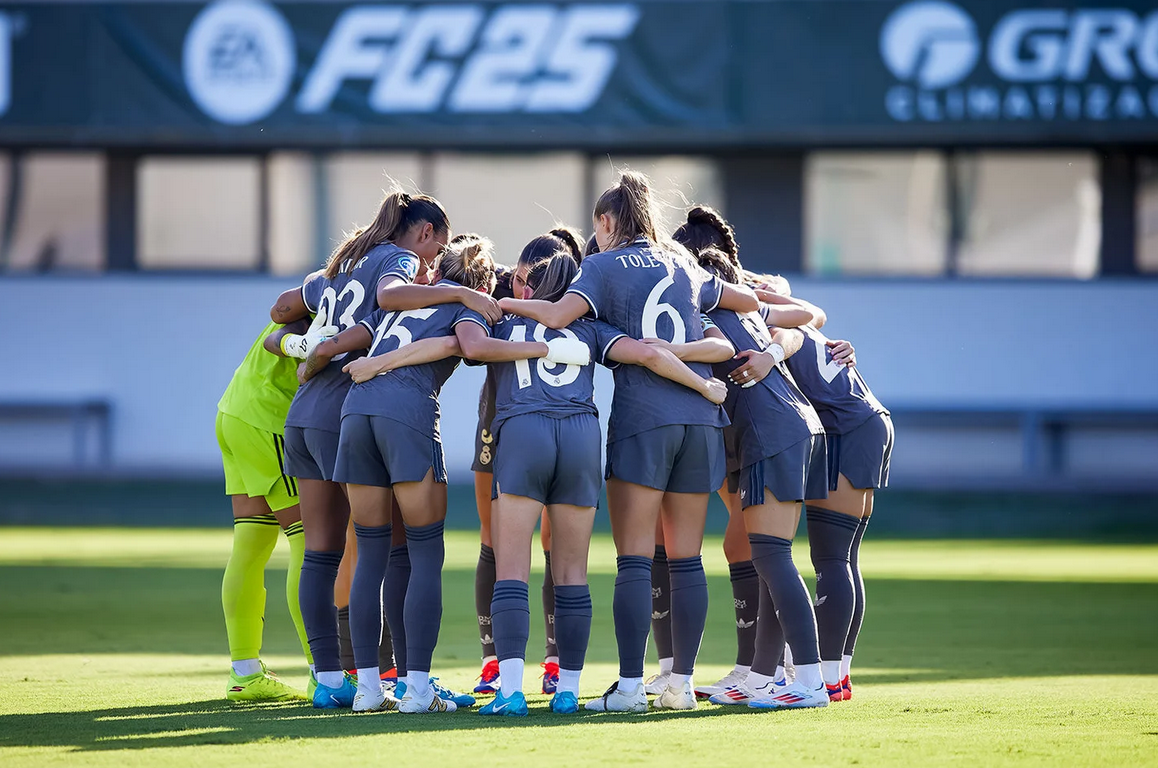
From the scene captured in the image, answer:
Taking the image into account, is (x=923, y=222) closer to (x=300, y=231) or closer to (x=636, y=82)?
(x=636, y=82)

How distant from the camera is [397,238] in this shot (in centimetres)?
627

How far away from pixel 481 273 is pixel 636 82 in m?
11.4

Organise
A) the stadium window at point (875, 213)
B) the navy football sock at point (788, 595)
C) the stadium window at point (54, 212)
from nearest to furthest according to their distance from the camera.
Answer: the navy football sock at point (788, 595), the stadium window at point (875, 213), the stadium window at point (54, 212)

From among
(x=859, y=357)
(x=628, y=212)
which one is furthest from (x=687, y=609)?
(x=859, y=357)

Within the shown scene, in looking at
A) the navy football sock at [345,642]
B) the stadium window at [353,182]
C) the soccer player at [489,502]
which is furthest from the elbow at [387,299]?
the stadium window at [353,182]

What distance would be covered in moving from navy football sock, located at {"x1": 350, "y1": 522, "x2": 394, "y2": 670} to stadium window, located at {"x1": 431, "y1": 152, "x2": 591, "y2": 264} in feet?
40.6

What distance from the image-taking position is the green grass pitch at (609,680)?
16.4 ft

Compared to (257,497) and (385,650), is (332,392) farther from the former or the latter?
(385,650)

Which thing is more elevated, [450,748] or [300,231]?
[300,231]

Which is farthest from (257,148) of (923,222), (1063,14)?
(1063,14)

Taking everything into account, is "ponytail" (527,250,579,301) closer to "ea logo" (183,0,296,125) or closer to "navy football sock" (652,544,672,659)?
"navy football sock" (652,544,672,659)

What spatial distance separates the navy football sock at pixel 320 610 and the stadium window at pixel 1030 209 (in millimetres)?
13292

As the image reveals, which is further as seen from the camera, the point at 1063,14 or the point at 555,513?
the point at 1063,14

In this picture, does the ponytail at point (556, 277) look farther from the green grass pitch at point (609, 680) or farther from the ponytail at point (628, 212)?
the green grass pitch at point (609, 680)
